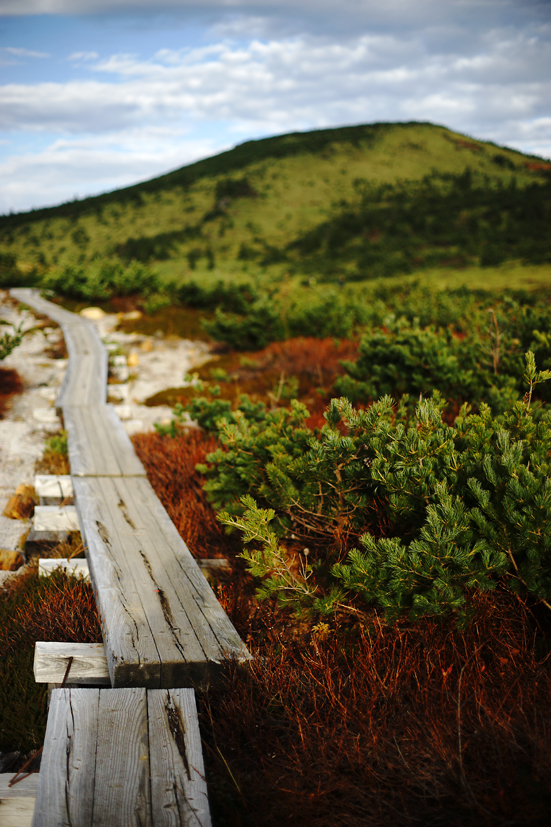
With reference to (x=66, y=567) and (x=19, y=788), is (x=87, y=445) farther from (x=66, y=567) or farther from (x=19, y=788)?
(x=19, y=788)

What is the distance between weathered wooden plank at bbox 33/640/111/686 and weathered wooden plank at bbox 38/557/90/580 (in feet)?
2.62

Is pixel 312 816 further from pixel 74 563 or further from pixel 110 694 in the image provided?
pixel 74 563

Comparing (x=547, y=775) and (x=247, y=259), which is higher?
(x=247, y=259)

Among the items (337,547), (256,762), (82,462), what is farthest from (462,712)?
(82,462)

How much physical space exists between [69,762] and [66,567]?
1534 mm

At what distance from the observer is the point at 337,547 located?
2896 mm

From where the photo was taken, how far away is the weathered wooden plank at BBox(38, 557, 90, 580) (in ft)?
9.86

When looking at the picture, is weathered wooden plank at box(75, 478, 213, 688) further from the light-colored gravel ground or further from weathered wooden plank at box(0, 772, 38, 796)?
the light-colored gravel ground

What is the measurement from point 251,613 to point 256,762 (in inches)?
35.9

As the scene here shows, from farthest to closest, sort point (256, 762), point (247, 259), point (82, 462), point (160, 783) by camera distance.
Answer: point (247, 259)
point (82, 462)
point (256, 762)
point (160, 783)

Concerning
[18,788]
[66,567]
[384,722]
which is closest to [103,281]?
[66,567]

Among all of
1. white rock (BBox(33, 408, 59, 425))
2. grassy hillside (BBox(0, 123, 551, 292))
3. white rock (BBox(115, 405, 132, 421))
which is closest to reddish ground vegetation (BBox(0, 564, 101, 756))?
white rock (BBox(33, 408, 59, 425))

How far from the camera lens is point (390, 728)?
6.19ft

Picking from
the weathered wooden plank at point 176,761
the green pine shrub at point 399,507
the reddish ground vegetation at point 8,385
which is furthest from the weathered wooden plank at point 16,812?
the reddish ground vegetation at point 8,385
